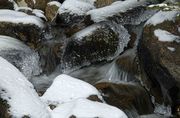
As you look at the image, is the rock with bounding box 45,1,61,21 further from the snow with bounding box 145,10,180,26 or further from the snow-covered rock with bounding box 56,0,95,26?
the snow with bounding box 145,10,180,26

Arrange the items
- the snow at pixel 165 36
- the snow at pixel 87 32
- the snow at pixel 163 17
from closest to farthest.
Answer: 1. the snow at pixel 165 36
2. the snow at pixel 163 17
3. the snow at pixel 87 32

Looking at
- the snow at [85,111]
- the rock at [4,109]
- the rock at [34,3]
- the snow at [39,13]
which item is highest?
the rock at [4,109]

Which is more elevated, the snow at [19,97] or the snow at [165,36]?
the snow at [19,97]

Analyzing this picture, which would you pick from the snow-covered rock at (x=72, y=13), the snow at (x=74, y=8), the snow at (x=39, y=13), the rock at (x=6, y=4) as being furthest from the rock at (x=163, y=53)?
the rock at (x=6, y=4)

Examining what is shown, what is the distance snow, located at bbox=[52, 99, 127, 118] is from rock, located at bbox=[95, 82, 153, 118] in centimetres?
182

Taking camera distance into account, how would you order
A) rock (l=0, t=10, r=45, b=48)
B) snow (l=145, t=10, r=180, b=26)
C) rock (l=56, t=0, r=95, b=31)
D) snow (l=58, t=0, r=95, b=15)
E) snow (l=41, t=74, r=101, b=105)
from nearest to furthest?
snow (l=41, t=74, r=101, b=105) < snow (l=145, t=10, r=180, b=26) < rock (l=0, t=10, r=45, b=48) < rock (l=56, t=0, r=95, b=31) < snow (l=58, t=0, r=95, b=15)

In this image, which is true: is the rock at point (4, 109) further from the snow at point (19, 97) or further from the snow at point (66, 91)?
the snow at point (66, 91)

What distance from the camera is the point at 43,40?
434 inches

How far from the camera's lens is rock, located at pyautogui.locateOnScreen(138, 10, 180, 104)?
696 centimetres

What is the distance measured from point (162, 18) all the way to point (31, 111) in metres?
5.16

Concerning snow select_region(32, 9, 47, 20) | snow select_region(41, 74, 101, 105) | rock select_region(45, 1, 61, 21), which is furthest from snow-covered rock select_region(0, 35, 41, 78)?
snow select_region(41, 74, 101, 105)

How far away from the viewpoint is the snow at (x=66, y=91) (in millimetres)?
5527

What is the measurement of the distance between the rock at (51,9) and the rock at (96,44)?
14.4 ft

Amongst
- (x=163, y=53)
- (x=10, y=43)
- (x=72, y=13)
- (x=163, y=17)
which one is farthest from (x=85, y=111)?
(x=72, y=13)
